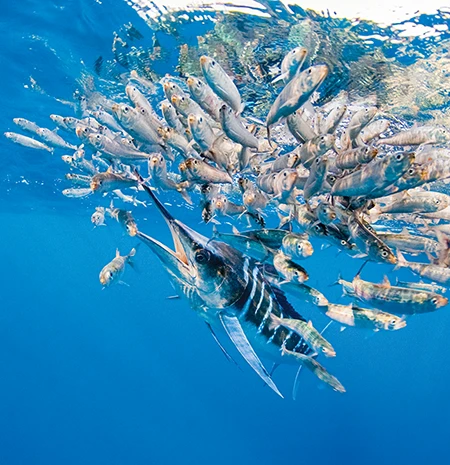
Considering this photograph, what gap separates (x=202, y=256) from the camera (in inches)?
136

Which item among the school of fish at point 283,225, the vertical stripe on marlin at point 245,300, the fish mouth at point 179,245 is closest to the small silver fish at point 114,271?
the school of fish at point 283,225

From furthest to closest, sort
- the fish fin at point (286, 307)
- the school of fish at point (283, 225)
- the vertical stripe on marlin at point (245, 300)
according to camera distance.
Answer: the fish fin at point (286, 307), the vertical stripe on marlin at point (245, 300), the school of fish at point (283, 225)

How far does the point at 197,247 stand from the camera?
11.2 ft

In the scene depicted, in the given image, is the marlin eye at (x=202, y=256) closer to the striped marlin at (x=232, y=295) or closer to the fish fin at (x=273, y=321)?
the striped marlin at (x=232, y=295)

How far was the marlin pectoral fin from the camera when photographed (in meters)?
3.29

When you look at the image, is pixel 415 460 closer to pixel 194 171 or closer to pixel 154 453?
pixel 154 453

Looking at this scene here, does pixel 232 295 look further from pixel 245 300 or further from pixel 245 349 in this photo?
pixel 245 349

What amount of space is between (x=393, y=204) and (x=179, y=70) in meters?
6.27

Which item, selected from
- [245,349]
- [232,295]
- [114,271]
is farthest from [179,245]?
[114,271]

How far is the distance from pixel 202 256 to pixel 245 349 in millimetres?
825

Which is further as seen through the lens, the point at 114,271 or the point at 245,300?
the point at 114,271

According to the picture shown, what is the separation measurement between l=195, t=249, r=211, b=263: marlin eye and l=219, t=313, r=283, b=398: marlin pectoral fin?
0.59 metres

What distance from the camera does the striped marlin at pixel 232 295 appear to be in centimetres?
339

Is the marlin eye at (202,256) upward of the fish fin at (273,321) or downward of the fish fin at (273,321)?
upward
